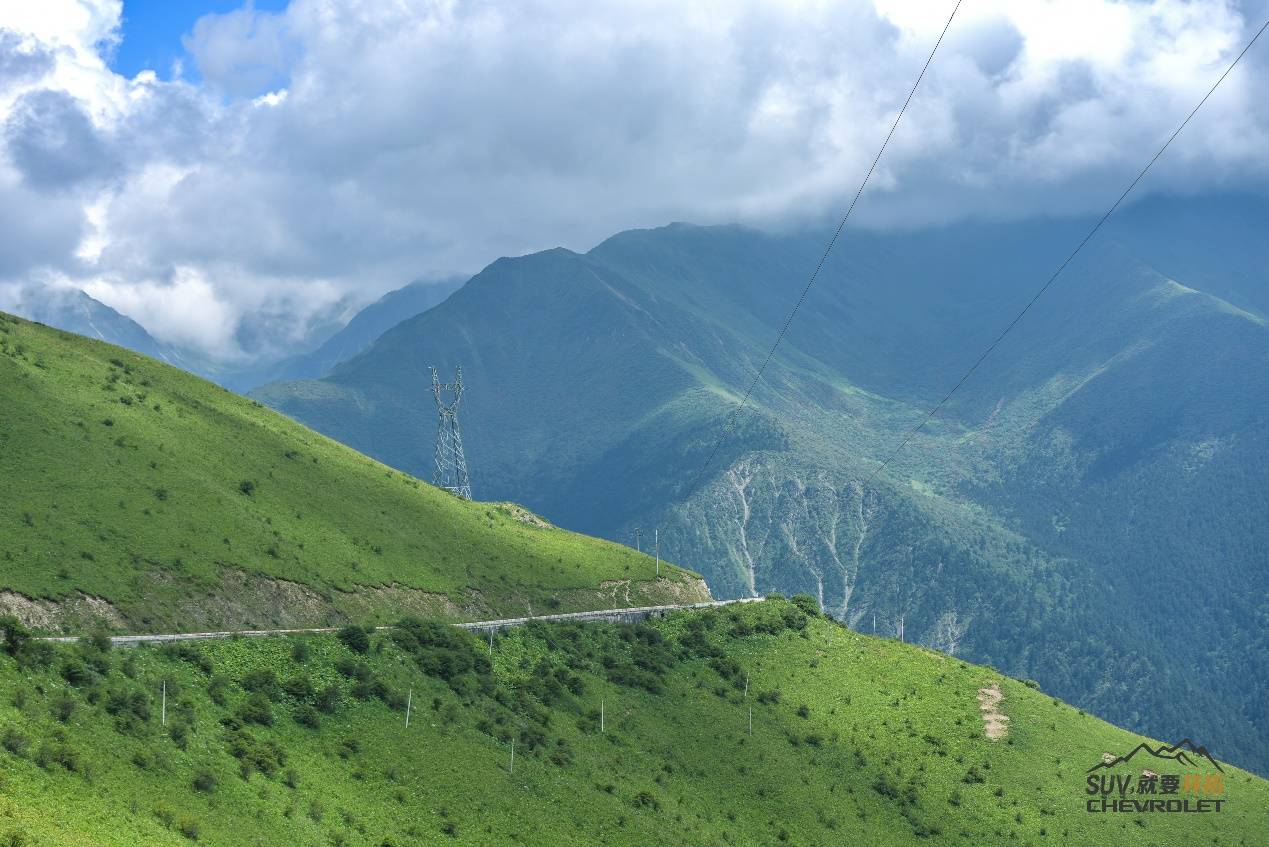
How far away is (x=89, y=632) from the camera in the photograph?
3187 inches

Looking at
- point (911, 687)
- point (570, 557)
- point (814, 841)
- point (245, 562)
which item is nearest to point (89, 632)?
point (245, 562)

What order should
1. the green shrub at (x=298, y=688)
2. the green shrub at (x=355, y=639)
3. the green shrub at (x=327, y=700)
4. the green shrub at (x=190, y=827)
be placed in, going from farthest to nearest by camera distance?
1. the green shrub at (x=355, y=639)
2. the green shrub at (x=327, y=700)
3. the green shrub at (x=298, y=688)
4. the green shrub at (x=190, y=827)

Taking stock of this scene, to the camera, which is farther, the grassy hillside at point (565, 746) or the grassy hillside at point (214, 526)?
the grassy hillside at point (214, 526)

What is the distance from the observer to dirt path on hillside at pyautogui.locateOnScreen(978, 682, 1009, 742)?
386ft

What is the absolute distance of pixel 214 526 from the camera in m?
102

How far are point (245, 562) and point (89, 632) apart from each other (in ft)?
63.7

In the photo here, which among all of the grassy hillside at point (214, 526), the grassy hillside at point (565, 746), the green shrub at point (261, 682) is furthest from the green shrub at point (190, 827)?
the grassy hillside at point (214, 526)

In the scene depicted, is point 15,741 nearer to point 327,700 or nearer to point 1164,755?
point 327,700

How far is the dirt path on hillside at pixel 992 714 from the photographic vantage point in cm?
11769

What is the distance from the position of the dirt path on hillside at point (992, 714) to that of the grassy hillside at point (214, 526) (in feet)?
113

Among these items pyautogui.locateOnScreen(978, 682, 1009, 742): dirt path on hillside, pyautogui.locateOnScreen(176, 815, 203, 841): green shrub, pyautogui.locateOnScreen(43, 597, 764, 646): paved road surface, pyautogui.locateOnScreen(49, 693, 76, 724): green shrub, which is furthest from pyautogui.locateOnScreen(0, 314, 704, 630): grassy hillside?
pyautogui.locateOnScreen(978, 682, 1009, 742): dirt path on hillside

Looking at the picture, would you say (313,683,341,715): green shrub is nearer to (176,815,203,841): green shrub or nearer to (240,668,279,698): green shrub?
(240,668,279,698): green shrub

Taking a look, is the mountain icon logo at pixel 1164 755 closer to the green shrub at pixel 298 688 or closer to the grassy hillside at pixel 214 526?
the grassy hillside at pixel 214 526

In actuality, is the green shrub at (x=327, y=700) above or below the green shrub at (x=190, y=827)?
above
